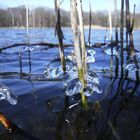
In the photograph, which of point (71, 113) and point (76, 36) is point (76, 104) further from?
point (76, 36)

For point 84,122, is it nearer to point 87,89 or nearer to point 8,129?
point 87,89

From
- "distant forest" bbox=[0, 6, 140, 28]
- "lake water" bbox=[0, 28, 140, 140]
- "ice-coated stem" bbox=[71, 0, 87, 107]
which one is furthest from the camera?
"distant forest" bbox=[0, 6, 140, 28]

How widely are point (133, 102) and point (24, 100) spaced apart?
2353 millimetres

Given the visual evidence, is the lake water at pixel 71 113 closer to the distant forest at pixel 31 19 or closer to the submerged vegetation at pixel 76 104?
the submerged vegetation at pixel 76 104

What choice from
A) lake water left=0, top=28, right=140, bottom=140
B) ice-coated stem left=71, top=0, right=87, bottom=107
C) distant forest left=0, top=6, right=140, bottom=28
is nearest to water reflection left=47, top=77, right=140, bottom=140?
lake water left=0, top=28, right=140, bottom=140

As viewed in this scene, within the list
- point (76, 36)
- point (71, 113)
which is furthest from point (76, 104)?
point (76, 36)

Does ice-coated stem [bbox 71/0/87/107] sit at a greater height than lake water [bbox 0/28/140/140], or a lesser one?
greater

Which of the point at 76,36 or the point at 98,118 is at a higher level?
the point at 76,36

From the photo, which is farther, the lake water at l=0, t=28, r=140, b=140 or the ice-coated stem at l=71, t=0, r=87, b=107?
the ice-coated stem at l=71, t=0, r=87, b=107

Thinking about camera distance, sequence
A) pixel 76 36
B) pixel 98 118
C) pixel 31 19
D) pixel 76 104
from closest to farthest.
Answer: pixel 76 36
pixel 98 118
pixel 76 104
pixel 31 19

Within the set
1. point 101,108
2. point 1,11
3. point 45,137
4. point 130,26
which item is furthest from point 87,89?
point 1,11

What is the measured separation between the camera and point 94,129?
6.12m

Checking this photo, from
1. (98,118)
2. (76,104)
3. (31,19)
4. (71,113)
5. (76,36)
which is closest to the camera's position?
(76,36)

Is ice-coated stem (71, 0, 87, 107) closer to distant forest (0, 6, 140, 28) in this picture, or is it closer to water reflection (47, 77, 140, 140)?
water reflection (47, 77, 140, 140)
